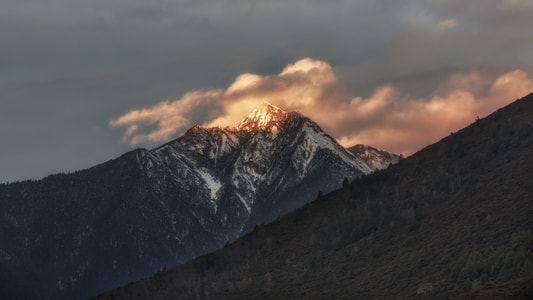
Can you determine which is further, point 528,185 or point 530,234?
point 528,185

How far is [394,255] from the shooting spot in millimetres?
197375

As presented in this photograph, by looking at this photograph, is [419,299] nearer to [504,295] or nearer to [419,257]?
[419,257]

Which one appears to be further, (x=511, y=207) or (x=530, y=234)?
(x=511, y=207)

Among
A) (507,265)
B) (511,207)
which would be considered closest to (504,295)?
(507,265)

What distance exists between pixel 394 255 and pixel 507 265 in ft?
192

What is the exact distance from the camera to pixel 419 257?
597 ft

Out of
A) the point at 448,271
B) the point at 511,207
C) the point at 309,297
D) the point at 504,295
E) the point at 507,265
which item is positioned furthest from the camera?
the point at 309,297

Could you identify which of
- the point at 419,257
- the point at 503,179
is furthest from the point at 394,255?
the point at 503,179

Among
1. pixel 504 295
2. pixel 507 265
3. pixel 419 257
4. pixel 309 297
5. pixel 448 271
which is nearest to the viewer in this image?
pixel 504 295

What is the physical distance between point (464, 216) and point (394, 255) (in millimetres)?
20732

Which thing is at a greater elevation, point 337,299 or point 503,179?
point 503,179

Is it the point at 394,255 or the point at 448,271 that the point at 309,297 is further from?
the point at 448,271

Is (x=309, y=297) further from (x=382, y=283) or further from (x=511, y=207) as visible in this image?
(x=511, y=207)

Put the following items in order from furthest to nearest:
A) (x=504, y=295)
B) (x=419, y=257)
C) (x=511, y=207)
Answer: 1. (x=419, y=257)
2. (x=511, y=207)
3. (x=504, y=295)
